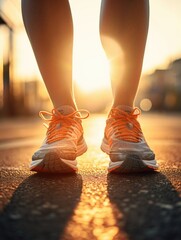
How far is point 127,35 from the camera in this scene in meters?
1.56

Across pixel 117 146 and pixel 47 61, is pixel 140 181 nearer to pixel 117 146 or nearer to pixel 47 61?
pixel 117 146

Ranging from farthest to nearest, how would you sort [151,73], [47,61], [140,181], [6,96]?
[151,73] < [6,96] < [47,61] < [140,181]

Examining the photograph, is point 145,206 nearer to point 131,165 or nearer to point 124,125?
point 131,165

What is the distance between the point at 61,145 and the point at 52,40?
0.44 meters

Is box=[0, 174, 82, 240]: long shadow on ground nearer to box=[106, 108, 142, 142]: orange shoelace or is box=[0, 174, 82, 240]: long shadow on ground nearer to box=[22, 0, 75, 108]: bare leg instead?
box=[106, 108, 142, 142]: orange shoelace

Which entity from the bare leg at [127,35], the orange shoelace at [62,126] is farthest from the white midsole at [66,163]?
the bare leg at [127,35]

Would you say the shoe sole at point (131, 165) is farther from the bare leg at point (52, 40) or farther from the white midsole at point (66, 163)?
the bare leg at point (52, 40)

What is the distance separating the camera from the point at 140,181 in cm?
122

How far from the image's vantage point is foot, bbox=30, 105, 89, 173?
1.34 m

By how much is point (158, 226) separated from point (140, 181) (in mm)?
446

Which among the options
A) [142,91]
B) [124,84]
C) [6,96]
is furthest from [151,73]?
[124,84]

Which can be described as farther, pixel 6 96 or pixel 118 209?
pixel 6 96

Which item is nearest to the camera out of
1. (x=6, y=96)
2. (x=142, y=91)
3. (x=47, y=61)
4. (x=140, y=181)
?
(x=140, y=181)

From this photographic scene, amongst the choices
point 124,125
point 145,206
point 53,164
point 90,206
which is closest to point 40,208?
point 90,206
